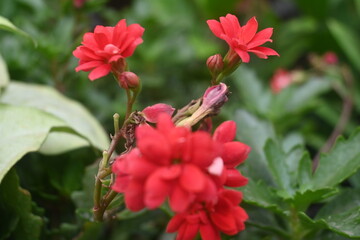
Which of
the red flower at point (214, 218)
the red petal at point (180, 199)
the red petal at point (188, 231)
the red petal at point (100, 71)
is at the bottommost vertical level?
the red petal at point (188, 231)

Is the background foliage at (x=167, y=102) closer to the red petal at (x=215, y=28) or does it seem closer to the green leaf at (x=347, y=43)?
the green leaf at (x=347, y=43)

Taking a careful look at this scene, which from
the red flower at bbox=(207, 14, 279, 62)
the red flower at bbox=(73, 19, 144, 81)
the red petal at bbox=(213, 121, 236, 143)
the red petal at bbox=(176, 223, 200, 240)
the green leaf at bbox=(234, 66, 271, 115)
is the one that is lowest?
the green leaf at bbox=(234, 66, 271, 115)

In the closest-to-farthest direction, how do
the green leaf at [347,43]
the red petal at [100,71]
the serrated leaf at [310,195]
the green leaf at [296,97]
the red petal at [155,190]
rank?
the red petal at [155,190] < the red petal at [100,71] < the serrated leaf at [310,195] < the green leaf at [296,97] < the green leaf at [347,43]

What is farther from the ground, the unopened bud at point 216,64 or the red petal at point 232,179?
the unopened bud at point 216,64

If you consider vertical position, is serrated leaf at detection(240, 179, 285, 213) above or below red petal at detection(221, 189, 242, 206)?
below

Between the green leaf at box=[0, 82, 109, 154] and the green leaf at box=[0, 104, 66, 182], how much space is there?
47mm

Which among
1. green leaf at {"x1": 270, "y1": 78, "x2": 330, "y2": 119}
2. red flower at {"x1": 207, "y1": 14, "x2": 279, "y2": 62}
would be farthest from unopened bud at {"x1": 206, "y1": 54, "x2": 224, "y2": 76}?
green leaf at {"x1": 270, "y1": 78, "x2": 330, "y2": 119}

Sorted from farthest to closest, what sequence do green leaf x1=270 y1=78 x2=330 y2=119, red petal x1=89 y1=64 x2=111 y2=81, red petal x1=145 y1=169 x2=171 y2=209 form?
1. green leaf x1=270 y1=78 x2=330 y2=119
2. red petal x1=89 y1=64 x2=111 y2=81
3. red petal x1=145 y1=169 x2=171 y2=209

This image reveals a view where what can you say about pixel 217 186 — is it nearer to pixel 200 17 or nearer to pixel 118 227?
pixel 118 227

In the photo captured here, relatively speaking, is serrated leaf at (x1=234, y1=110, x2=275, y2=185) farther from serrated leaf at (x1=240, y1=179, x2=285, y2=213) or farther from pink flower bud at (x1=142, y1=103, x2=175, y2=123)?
pink flower bud at (x1=142, y1=103, x2=175, y2=123)

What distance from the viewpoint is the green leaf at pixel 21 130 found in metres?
0.70

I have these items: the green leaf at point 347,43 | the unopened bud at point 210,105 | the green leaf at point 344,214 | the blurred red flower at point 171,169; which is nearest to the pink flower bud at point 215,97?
the unopened bud at point 210,105

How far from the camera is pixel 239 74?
1.25 metres

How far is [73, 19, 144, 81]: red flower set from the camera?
568mm
